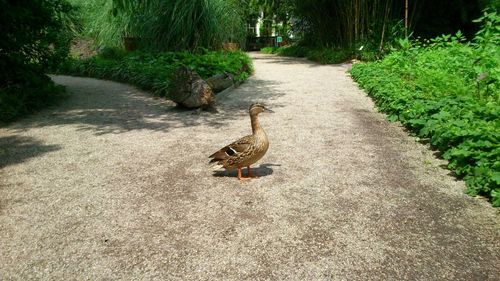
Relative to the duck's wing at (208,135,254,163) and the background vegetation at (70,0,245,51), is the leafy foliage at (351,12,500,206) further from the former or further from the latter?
the background vegetation at (70,0,245,51)

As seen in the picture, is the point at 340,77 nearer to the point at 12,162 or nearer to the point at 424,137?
the point at 424,137

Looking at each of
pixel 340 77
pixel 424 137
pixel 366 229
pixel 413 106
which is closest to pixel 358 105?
pixel 413 106

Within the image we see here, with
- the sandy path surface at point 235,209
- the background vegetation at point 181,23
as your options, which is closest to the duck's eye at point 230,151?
the sandy path surface at point 235,209

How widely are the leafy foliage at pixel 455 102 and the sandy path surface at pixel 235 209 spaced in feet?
0.79

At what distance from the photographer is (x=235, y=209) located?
11.7ft

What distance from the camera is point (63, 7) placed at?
353 inches

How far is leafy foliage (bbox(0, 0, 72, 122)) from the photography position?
7547 mm

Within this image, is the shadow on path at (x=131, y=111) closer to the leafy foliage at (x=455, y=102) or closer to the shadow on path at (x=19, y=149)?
the shadow on path at (x=19, y=149)

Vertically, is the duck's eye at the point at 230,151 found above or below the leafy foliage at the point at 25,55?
below

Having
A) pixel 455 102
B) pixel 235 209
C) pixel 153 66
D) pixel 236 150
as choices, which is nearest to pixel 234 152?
pixel 236 150

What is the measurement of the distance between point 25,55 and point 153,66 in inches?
153

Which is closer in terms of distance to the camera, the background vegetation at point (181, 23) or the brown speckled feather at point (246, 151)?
the brown speckled feather at point (246, 151)

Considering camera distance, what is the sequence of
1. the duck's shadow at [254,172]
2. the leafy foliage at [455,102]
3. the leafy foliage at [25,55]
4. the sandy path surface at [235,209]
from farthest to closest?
the leafy foliage at [25,55]
the duck's shadow at [254,172]
the leafy foliage at [455,102]
the sandy path surface at [235,209]

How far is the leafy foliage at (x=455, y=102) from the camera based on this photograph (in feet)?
12.8
